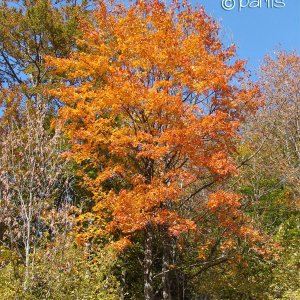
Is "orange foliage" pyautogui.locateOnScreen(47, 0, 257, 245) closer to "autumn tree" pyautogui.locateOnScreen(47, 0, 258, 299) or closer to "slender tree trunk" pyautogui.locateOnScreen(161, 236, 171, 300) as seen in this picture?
"autumn tree" pyautogui.locateOnScreen(47, 0, 258, 299)

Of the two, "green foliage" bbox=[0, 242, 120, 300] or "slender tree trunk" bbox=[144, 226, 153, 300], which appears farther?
"slender tree trunk" bbox=[144, 226, 153, 300]

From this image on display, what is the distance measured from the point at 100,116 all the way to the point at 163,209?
3140 millimetres

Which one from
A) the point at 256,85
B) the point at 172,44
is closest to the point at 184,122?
the point at 172,44

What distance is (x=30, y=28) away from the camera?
54.2ft

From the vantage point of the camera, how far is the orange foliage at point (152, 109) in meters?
10.1

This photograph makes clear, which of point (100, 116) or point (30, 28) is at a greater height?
point (30, 28)

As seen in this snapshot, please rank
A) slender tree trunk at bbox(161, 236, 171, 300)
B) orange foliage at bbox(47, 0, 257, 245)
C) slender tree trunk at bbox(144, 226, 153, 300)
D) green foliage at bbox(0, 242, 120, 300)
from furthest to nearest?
slender tree trunk at bbox(161, 236, 171, 300), slender tree trunk at bbox(144, 226, 153, 300), orange foliage at bbox(47, 0, 257, 245), green foliage at bbox(0, 242, 120, 300)

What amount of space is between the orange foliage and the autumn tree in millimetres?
25

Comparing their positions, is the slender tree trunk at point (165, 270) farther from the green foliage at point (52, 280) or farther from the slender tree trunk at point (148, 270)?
the green foliage at point (52, 280)

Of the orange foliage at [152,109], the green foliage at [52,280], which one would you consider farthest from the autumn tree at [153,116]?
the green foliage at [52,280]

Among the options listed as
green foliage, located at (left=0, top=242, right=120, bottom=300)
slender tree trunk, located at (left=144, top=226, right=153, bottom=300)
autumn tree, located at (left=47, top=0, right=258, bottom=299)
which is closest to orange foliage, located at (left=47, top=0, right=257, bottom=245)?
autumn tree, located at (left=47, top=0, right=258, bottom=299)

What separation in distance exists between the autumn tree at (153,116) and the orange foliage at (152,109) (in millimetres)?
25

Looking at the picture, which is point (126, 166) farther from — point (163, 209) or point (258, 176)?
point (258, 176)

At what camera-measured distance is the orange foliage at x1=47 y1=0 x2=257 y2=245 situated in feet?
33.0
